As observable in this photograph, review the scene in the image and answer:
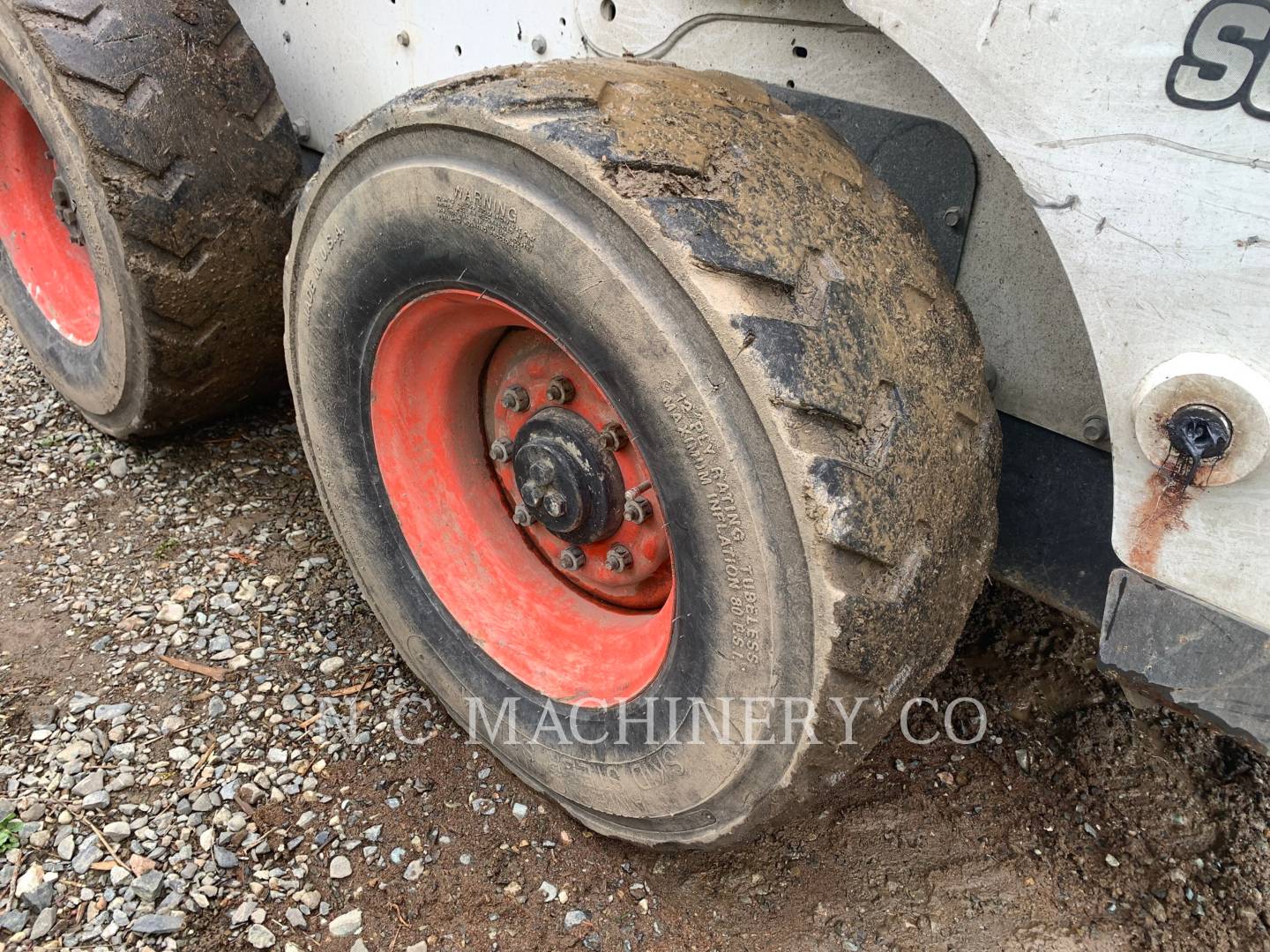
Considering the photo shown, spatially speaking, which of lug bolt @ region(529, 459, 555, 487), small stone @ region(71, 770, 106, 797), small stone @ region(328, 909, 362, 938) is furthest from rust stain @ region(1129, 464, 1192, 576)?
small stone @ region(71, 770, 106, 797)

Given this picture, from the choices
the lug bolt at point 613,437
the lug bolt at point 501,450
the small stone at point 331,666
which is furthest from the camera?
the small stone at point 331,666

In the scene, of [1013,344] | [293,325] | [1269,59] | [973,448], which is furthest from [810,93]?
[293,325]

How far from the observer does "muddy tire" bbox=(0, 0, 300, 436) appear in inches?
88.8

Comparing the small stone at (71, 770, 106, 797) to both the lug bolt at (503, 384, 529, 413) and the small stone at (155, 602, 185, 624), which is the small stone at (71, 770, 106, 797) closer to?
the small stone at (155, 602, 185, 624)

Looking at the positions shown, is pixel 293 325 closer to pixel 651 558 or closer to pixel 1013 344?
pixel 651 558

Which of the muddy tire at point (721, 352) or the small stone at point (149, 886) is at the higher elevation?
the muddy tire at point (721, 352)

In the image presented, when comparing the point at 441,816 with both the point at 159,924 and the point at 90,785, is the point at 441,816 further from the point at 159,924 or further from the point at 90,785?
the point at 90,785

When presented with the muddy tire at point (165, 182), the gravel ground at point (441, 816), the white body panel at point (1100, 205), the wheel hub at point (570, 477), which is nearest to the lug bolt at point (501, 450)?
the wheel hub at point (570, 477)

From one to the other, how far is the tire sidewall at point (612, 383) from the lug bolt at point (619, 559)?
0.86 ft

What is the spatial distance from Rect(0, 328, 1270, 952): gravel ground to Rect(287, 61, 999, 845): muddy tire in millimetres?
313

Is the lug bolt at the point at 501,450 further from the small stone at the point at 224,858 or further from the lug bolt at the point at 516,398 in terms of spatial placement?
the small stone at the point at 224,858

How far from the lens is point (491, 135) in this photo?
4.71 ft

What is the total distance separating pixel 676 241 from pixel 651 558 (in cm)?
72

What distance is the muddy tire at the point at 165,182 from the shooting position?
226cm
